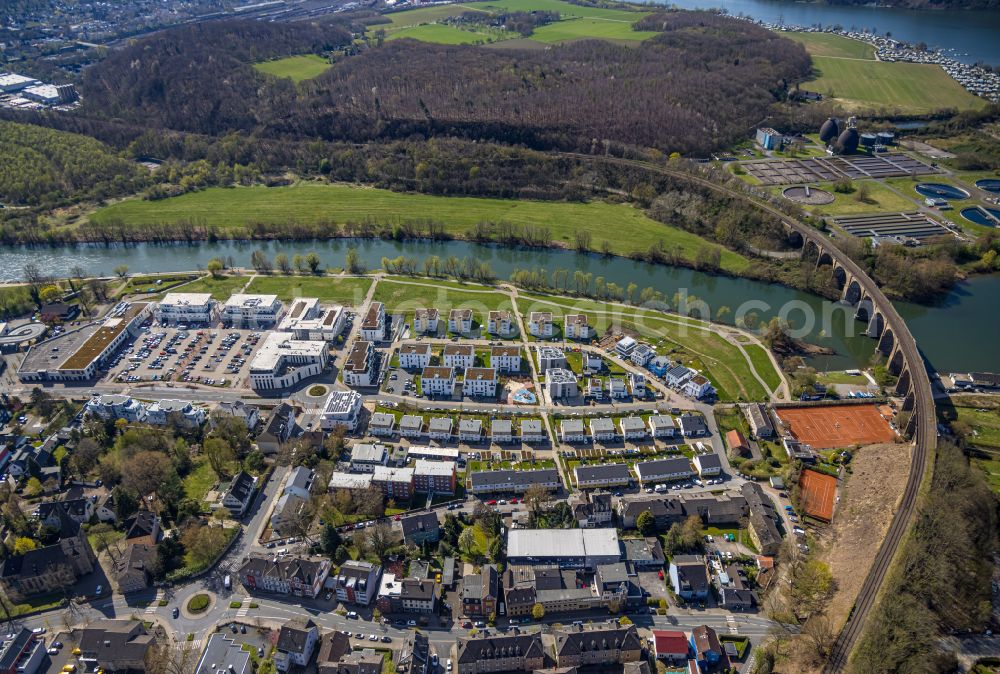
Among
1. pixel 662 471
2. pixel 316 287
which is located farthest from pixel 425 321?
pixel 662 471

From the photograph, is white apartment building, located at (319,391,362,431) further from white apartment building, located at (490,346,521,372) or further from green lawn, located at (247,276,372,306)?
green lawn, located at (247,276,372,306)

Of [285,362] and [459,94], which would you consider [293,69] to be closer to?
[459,94]

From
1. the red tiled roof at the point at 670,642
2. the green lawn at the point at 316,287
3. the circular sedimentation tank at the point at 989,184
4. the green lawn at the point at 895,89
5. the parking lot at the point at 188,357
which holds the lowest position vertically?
the parking lot at the point at 188,357

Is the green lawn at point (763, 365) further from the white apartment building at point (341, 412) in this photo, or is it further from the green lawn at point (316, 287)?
the green lawn at point (316, 287)

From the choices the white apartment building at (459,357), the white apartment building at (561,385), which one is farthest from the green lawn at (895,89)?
the white apartment building at (459,357)

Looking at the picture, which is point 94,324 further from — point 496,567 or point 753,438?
point 753,438

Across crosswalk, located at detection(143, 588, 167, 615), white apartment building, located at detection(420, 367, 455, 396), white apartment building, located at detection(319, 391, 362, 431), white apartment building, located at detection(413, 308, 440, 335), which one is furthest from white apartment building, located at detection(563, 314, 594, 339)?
crosswalk, located at detection(143, 588, 167, 615)

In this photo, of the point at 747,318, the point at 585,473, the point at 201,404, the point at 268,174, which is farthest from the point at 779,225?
the point at 268,174
